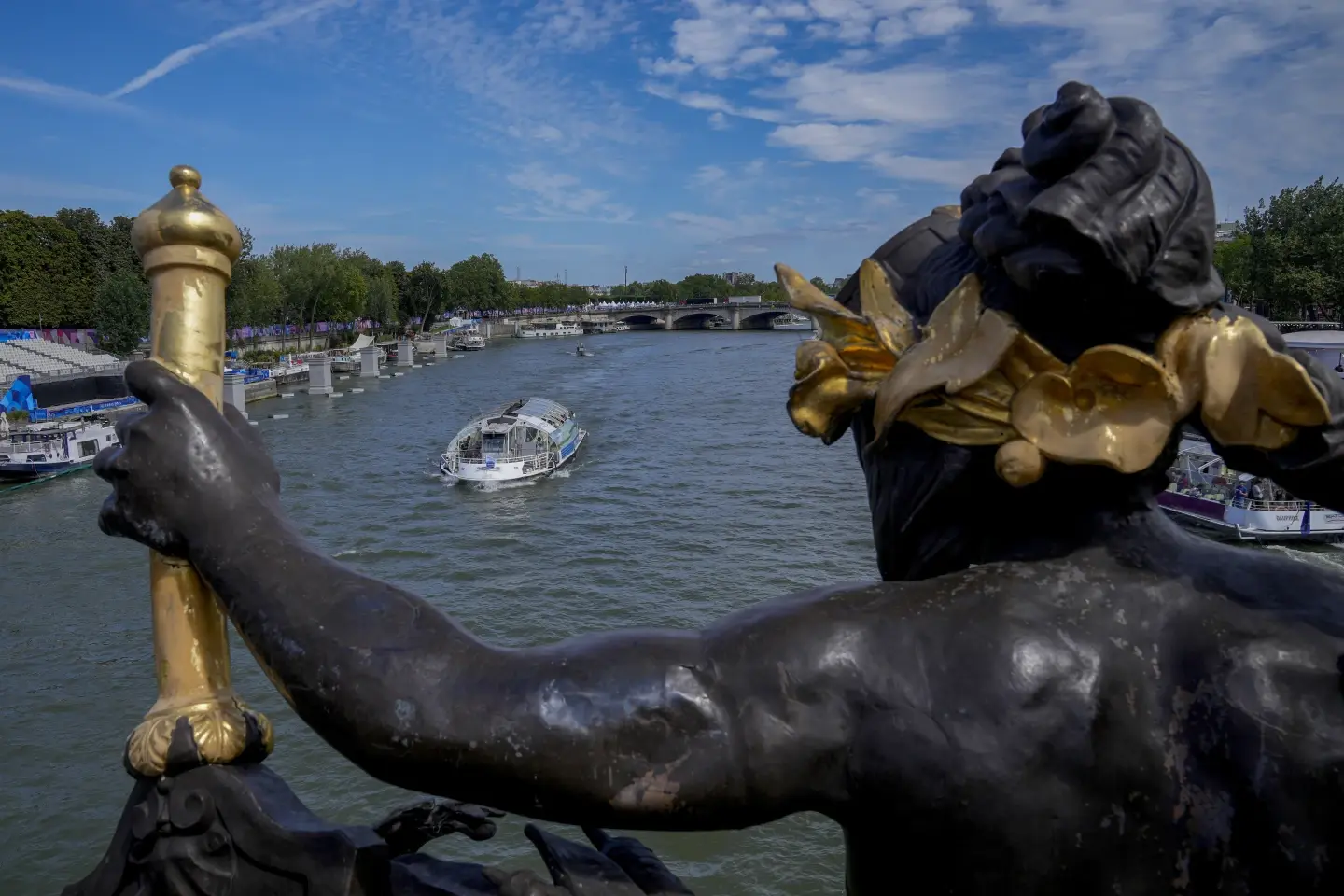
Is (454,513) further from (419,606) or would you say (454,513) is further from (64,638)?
(419,606)

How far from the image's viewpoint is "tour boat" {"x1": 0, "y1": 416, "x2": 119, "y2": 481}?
23.9m

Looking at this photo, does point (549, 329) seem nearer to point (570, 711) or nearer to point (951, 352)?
point (951, 352)

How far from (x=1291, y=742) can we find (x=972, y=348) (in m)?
0.56

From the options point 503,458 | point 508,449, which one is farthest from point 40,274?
point 503,458

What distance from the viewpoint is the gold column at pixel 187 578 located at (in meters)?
1.30

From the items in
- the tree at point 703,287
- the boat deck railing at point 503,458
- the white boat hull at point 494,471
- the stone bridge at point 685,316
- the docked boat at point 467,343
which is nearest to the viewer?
the white boat hull at point 494,471

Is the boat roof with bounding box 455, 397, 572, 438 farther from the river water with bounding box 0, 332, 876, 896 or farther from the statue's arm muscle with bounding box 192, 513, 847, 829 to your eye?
the statue's arm muscle with bounding box 192, 513, 847, 829

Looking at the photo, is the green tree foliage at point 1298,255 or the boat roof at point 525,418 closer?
the boat roof at point 525,418

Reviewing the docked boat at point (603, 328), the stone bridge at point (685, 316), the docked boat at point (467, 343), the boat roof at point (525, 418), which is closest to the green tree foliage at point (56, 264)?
the docked boat at point (467, 343)

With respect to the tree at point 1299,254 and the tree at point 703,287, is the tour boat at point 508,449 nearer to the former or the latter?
the tree at point 1299,254

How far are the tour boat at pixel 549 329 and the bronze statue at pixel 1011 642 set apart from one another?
289ft

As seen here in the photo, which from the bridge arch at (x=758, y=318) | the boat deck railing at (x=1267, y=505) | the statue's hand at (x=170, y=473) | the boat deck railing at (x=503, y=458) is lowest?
the boat deck railing at (x=503, y=458)

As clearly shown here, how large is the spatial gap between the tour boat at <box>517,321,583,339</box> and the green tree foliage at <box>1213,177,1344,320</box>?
59256 mm

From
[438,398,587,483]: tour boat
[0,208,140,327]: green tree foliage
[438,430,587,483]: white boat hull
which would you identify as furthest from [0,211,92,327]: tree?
[438,430,587,483]: white boat hull
